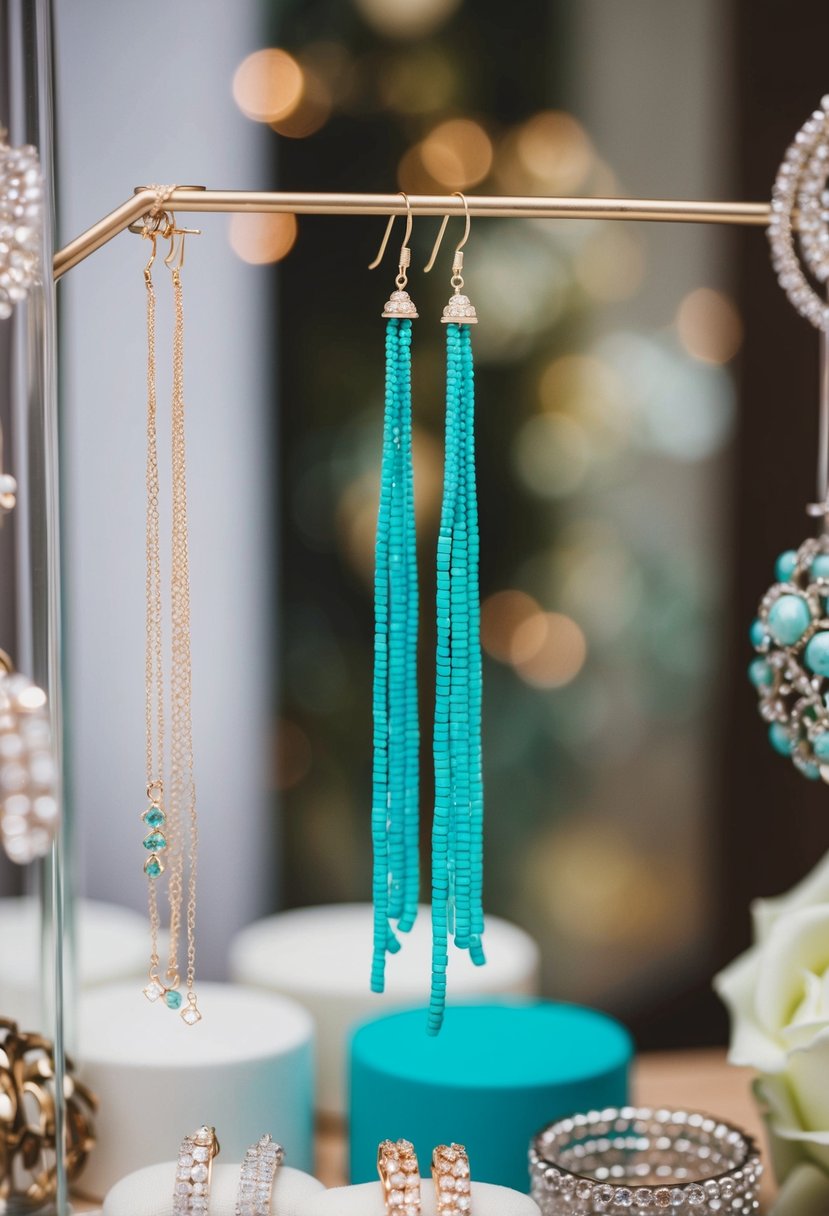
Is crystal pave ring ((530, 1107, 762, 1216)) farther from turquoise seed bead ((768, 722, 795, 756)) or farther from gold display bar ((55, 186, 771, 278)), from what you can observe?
gold display bar ((55, 186, 771, 278))

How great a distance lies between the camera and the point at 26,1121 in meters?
0.75

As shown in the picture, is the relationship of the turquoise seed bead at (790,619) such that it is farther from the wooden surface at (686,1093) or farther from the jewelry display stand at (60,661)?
the wooden surface at (686,1093)

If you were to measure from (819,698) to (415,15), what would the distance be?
1039mm

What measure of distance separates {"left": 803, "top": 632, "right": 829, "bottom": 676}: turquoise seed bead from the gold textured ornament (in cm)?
50

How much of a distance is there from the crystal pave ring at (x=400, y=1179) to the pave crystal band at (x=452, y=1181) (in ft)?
0.04

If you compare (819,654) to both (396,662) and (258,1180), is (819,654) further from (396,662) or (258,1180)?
(258,1180)

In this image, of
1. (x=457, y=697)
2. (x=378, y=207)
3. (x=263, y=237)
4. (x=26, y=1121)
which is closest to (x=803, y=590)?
(x=457, y=697)

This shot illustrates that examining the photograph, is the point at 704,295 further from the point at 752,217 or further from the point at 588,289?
the point at 752,217

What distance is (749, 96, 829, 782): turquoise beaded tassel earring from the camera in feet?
2.54

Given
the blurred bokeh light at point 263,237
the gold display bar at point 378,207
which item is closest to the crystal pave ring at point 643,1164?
the gold display bar at point 378,207

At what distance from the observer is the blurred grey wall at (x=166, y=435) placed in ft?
4.59

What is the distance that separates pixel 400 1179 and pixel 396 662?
0.28 m

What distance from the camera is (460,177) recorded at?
1.51 meters

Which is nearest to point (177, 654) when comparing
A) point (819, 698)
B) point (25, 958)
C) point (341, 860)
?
Answer: point (25, 958)
